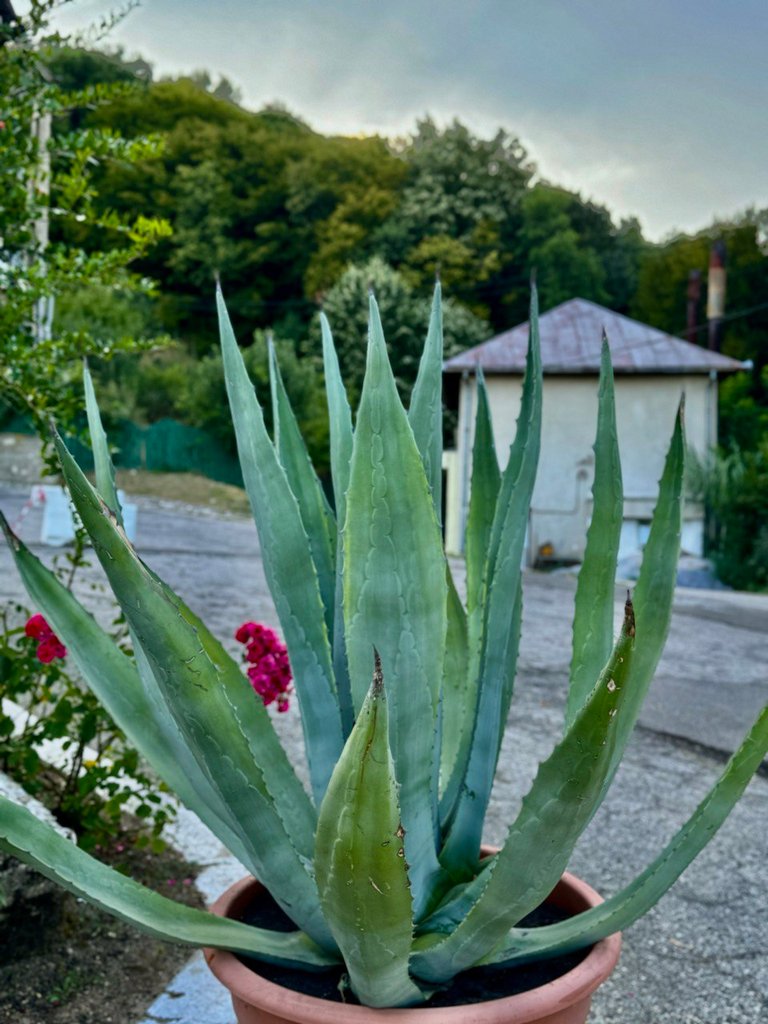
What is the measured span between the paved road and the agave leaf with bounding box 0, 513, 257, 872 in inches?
24.5

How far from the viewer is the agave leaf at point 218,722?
43.0 inches

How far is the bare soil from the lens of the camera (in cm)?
184

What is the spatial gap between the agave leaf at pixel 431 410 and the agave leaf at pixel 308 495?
20 cm

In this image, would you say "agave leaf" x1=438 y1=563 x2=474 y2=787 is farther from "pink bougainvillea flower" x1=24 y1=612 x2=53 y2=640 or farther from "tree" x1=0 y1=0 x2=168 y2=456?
"tree" x1=0 y1=0 x2=168 y2=456

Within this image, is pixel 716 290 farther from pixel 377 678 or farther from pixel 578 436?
pixel 377 678

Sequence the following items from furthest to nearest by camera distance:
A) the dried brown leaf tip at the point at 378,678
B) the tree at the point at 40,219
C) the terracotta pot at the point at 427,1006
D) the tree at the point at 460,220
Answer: the tree at the point at 460,220, the tree at the point at 40,219, the terracotta pot at the point at 427,1006, the dried brown leaf tip at the point at 378,678

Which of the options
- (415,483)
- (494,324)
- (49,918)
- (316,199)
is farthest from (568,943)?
(316,199)

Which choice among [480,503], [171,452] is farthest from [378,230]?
[480,503]

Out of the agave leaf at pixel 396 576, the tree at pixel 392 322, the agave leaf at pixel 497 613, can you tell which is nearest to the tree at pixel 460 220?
the tree at pixel 392 322

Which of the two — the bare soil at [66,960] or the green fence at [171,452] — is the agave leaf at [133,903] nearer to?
the bare soil at [66,960]

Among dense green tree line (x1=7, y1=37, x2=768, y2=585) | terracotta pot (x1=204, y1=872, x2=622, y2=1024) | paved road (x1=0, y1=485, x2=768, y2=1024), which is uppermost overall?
dense green tree line (x1=7, y1=37, x2=768, y2=585)

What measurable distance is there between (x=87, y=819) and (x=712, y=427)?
53.6ft

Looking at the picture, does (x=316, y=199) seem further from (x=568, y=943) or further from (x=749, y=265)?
(x=568, y=943)

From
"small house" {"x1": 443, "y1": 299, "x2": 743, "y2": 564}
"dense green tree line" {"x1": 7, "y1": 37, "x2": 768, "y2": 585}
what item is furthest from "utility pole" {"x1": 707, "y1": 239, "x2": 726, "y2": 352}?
"dense green tree line" {"x1": 7, "y1": 37, "x2": 768, "y2": 585}
